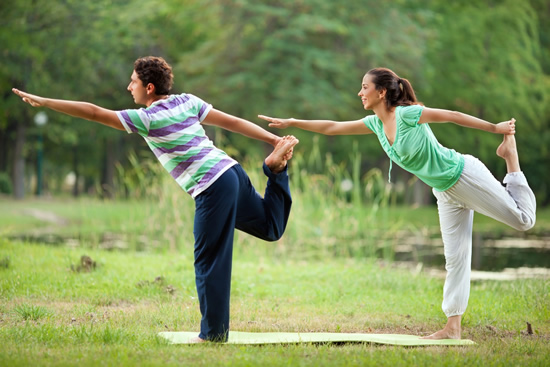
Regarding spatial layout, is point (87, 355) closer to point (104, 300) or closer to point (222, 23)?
point (104, 300)

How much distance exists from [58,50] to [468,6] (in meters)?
14.3

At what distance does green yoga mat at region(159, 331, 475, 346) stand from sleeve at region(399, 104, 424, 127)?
4.82 ft

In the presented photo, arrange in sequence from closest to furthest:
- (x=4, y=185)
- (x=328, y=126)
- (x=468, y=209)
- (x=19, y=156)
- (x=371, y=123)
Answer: (x=468, y=209)
(x=371, y=123)
(x=328, y=126)
(x=19, y=156)
(x=4, y=185)

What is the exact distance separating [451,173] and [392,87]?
726 millimetres

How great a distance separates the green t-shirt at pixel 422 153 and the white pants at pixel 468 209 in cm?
8

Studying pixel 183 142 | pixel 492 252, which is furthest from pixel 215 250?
pixel 492 252

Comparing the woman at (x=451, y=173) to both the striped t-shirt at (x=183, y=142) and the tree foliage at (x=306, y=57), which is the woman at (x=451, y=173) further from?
the tree foliage at (x=306, y=57)

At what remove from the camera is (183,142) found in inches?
178

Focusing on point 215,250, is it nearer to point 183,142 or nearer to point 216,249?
point 216,249

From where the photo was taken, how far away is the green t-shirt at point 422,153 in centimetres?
483

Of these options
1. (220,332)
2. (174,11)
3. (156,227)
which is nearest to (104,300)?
(220,332)

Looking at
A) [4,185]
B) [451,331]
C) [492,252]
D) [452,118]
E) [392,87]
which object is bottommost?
[492,252]

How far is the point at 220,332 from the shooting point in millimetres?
4605

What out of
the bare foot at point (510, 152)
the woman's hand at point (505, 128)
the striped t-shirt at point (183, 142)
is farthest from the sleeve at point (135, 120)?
the bare foot at point (510, 152)
